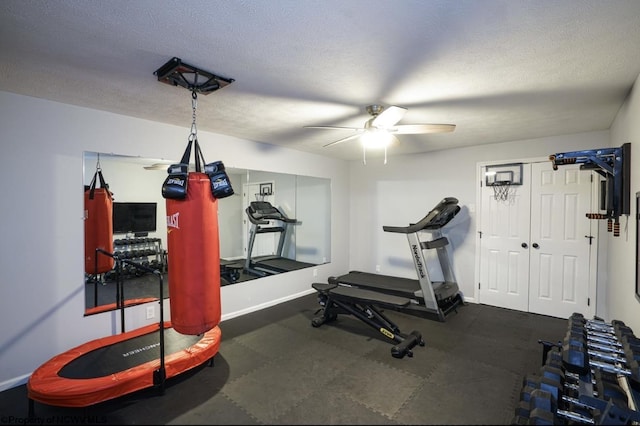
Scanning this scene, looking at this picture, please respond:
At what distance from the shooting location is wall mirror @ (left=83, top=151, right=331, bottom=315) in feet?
9.48

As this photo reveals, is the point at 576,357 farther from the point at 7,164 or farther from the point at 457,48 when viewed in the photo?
the point at 7,164

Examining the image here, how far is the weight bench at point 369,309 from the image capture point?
299 centimetres

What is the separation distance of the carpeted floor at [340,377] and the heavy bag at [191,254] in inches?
16.5

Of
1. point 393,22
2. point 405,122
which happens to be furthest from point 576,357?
point 405,122

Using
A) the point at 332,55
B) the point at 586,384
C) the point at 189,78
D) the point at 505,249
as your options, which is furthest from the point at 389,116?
the point at 505,249

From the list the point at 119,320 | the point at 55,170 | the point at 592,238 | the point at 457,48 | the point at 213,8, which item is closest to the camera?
the point at 213,8

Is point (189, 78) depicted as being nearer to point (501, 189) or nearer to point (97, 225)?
point (97, 225)

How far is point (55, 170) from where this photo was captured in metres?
2.60

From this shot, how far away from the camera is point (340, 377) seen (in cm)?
199

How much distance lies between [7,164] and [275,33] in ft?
8.24

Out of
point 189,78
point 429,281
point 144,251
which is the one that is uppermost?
point 189,78

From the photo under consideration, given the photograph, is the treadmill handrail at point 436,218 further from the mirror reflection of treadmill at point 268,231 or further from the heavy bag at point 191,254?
the heavy bag at point 191,254

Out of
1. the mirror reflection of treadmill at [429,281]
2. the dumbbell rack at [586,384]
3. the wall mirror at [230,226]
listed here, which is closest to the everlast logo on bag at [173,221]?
the wall mirror at [230,226]

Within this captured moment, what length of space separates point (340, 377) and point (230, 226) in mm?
2716
